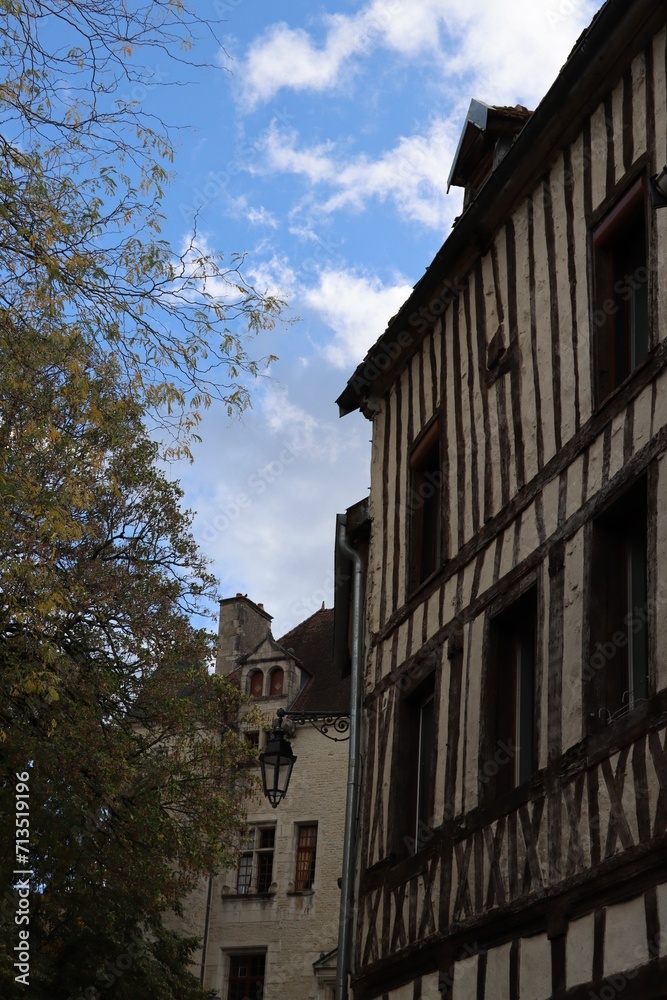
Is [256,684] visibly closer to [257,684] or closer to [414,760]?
[257,684]

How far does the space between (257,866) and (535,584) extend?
57.2 ft

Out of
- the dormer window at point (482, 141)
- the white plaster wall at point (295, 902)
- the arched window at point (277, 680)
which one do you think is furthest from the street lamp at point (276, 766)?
the arched window at point (277, 680)

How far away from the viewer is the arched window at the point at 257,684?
24.9m

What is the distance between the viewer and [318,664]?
25.2 meters

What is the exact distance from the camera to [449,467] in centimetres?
872

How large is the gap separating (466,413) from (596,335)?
184cm

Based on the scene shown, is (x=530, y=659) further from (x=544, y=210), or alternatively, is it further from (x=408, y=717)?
(x=544, y=210)

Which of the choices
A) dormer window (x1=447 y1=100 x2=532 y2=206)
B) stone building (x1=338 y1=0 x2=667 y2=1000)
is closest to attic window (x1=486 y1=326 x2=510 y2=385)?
stone building (x1=338 y1=0 x2=667 y2=1000)

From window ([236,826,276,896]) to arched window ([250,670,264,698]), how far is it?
8.93 ft

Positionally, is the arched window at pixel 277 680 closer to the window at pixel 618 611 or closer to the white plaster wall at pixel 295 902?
the white plaster wall at pixel 295 902

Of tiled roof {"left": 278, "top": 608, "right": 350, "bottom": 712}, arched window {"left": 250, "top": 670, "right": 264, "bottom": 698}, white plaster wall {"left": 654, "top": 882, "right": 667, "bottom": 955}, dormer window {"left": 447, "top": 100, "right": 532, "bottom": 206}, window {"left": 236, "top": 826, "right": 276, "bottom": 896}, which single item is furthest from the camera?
arched window {"left": 250, "top": 670, "right": 264, "bottom": 698}

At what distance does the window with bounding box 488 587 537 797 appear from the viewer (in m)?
7.03

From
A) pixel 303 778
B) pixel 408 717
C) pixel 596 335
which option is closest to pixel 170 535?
pixel 408 717

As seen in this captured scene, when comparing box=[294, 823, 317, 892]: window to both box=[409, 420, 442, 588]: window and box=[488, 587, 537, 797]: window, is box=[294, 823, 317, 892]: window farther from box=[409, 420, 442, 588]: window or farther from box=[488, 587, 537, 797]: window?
box=[488, 587, 537, 797]: window
